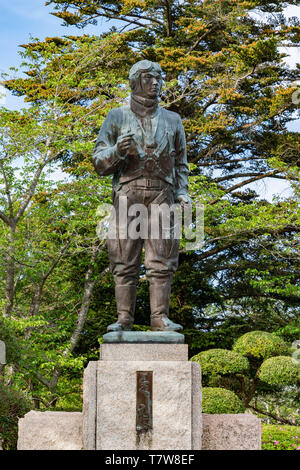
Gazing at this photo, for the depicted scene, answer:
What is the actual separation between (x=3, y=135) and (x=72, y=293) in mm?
4212

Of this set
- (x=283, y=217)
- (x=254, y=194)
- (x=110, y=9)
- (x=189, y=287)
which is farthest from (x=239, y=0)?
(x=189, y=287)

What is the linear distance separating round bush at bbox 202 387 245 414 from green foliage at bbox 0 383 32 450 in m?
3.14

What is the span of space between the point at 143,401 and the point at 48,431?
768mm

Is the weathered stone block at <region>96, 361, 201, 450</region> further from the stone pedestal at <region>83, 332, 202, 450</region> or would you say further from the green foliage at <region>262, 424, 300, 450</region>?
the green foliage at <region>262, 424, 300, 450</region>

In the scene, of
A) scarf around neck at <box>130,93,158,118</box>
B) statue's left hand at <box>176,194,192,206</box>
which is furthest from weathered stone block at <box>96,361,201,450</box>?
scarf around neck at <box>130,93,158,118</box>

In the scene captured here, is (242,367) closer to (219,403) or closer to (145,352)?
(219,403)

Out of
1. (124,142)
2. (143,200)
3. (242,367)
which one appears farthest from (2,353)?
(124,142)

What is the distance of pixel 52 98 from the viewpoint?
13984mm

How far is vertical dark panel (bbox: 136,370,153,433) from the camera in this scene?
3906 millimetres

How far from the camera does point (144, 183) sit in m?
4.53

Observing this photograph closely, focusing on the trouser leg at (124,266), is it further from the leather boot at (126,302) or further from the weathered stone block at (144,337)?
the weathered stone block at (144,337)

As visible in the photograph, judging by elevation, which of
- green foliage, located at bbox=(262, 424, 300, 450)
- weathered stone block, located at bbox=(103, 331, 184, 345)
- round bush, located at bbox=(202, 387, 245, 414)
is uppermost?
weathered stone block, located at bbox=(103, 331, 184, 345)

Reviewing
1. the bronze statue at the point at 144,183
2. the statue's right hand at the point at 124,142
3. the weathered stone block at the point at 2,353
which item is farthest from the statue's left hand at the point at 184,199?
the weathered stone block at the point at 2,353

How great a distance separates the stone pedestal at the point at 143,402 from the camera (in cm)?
391
